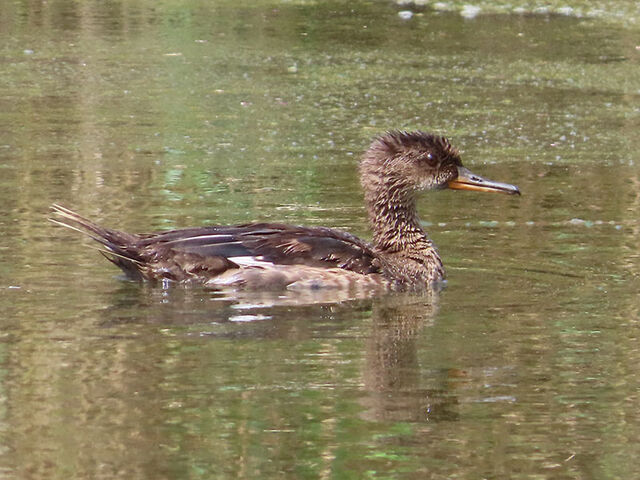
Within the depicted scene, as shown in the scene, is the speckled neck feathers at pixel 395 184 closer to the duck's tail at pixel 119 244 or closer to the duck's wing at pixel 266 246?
the duck's wing at pixel 266 246

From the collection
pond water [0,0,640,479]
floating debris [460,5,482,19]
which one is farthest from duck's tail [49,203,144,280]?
floating debris [460,5,482,19]

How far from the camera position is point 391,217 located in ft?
31.9

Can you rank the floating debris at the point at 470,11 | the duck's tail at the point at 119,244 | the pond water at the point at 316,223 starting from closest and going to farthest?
the pond water at the point at 316,223, the duck's tail at the point at 119,244, the floating debris at the point at 470,11

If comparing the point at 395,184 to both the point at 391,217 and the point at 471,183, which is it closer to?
the point at 391,217

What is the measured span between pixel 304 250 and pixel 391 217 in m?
0.91

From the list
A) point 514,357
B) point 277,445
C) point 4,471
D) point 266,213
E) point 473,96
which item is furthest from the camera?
point 473,96

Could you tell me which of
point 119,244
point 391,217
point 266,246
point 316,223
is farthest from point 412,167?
point 119,244

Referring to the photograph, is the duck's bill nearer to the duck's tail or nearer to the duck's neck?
the duck's neck

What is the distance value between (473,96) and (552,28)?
3958mm

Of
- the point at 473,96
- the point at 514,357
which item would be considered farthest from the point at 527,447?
the point at 473,96

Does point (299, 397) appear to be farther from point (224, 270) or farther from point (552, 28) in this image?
point (552, 28)

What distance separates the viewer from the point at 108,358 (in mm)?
6961

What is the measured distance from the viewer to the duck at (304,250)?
8.79 metres

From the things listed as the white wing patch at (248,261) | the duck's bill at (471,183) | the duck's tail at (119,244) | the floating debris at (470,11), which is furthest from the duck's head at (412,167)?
the floating debris at (470,11)
